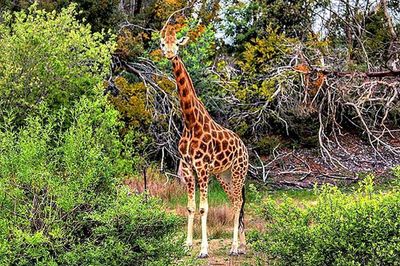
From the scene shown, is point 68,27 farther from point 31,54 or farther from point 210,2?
point 210,2

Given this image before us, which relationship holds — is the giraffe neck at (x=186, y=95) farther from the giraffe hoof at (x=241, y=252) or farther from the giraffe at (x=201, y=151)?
the giraffe hoof at (x=241, y=252)

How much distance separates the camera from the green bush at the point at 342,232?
4.80 metres

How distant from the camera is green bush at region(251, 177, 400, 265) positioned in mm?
4805

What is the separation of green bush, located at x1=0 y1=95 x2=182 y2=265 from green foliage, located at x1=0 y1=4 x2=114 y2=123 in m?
1.69

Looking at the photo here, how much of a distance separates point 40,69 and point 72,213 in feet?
8.13

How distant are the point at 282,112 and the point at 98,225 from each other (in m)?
9.93

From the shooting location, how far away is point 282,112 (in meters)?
14.9

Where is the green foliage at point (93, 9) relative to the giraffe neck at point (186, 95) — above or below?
above

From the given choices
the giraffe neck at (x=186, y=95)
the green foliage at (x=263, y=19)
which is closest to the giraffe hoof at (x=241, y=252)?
the giraffe neck at (x=186, y=95)

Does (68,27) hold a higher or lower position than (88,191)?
higher

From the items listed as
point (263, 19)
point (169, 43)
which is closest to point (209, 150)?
point (169, 43)

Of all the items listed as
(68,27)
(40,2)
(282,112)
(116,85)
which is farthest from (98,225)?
(282,112)

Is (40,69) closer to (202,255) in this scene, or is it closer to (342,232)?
(202,255)

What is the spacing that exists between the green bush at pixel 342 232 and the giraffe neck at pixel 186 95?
2.67 metres
